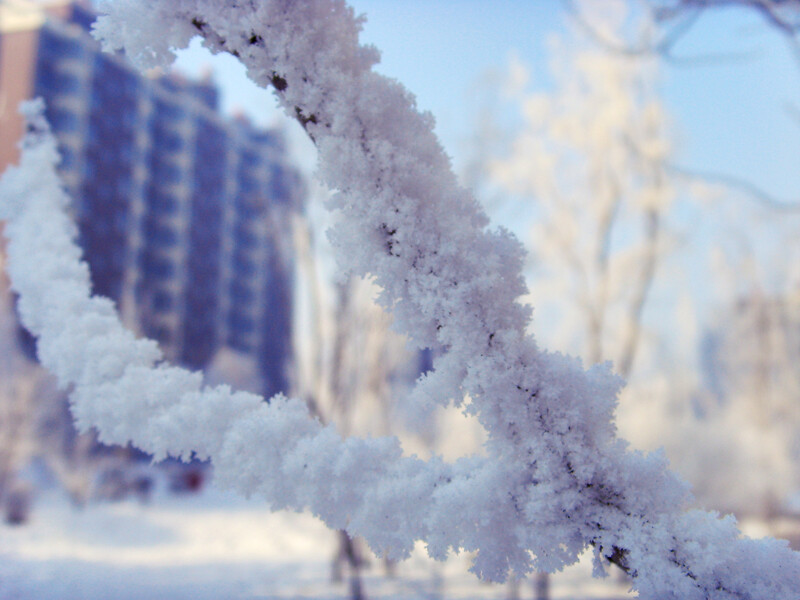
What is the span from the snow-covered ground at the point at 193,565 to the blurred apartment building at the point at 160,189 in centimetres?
496

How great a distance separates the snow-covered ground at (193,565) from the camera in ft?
14.2

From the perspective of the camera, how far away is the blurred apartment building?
651 inches

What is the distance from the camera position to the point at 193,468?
62.1 feet

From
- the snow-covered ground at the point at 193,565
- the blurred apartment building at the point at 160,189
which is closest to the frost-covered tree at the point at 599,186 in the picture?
the snow-covered ground at the point at 193,565

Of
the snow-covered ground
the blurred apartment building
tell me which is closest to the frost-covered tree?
the snow-covered ground

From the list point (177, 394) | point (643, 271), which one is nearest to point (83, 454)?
point (643, 271)

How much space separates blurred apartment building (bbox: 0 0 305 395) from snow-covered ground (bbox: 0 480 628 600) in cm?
496

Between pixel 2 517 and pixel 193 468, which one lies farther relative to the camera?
pixel 193 468

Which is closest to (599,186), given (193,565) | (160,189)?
(193,565)

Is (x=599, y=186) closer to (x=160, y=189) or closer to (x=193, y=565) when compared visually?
(x=193, y=565)

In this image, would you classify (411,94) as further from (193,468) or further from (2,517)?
(193,468)

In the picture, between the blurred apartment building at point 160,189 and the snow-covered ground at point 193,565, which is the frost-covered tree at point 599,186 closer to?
the snow-covered ground at point 193,565

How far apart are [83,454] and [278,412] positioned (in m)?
10.7

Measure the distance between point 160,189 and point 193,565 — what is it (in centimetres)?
1971
